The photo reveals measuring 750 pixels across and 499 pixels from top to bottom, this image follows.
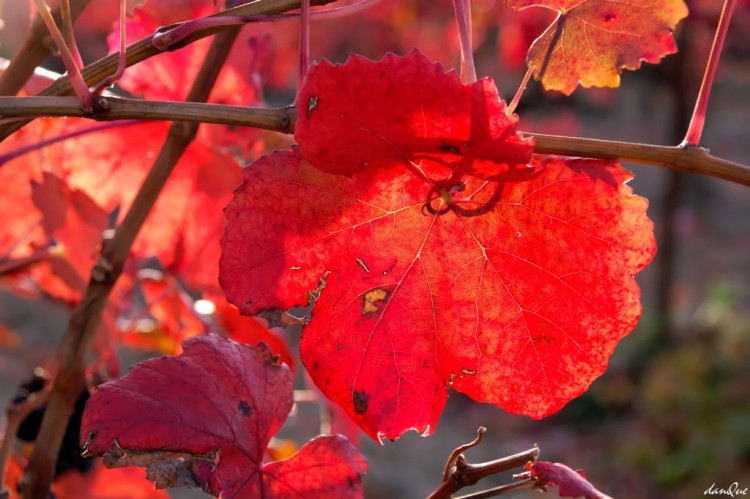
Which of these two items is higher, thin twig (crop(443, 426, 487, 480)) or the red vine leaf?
the red vine leaf

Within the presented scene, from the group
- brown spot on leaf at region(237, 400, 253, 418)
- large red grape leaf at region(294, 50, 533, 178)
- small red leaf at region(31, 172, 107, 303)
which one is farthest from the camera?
small red leaf at region(31, 172, 107, 303)

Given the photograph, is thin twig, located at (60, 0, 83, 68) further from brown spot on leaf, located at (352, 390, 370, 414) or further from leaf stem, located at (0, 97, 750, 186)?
brown spot on leaf, located at (352, 390, 370, 414)

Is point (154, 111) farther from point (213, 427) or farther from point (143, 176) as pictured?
point (143, 176)

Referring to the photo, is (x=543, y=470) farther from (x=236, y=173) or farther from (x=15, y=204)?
(x=15, y=204)

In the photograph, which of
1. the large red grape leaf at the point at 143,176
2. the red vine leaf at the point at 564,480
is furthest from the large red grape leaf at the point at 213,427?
the large red grape leaf at the point at 143,176

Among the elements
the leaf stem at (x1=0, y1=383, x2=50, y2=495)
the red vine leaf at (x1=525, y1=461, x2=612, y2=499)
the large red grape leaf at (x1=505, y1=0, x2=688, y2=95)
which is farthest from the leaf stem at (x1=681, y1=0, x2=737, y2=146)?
the leaf stem at (x1=0, y1=383, x2=50, y2=495)

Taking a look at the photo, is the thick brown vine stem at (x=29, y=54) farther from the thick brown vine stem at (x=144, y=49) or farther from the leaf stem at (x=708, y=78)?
the leaf stem at (x=708, y=78)
